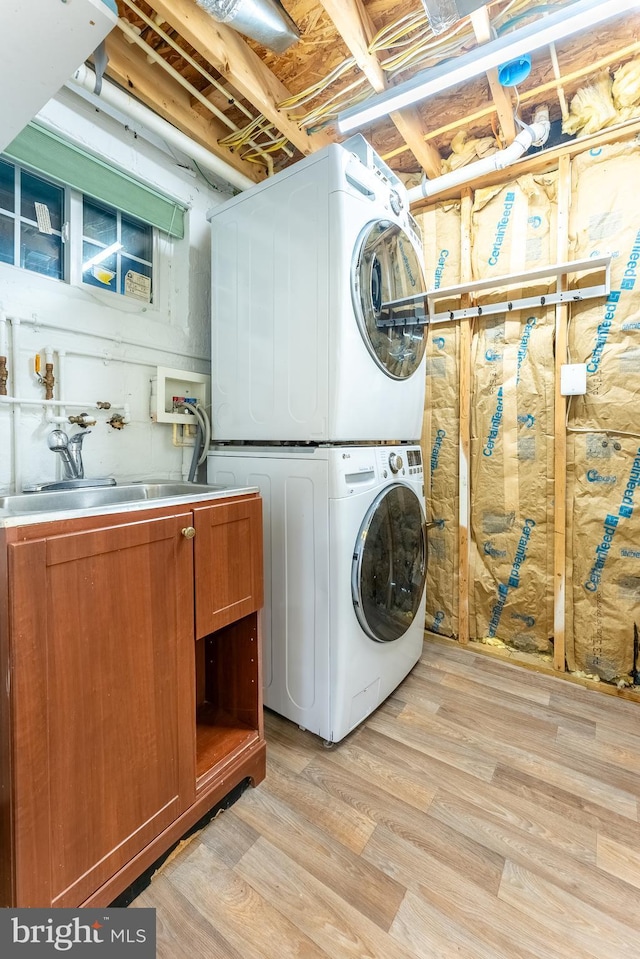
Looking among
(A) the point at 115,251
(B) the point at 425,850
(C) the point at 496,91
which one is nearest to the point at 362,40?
(C) the point at 496,91

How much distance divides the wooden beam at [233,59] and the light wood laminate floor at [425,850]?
103 inches

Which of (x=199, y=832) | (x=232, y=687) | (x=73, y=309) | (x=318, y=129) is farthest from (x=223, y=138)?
(x=199, y=832)

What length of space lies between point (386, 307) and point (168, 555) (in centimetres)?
129

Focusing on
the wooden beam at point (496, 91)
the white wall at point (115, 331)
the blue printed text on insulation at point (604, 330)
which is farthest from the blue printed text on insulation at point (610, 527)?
the white wall at point (115, 331)

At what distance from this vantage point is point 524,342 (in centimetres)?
213

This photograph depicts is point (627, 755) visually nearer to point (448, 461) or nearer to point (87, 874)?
point (448, 461)

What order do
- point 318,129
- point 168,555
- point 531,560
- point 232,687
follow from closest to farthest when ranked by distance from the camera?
point 168,555 < point 232,687 < point 318,129 < point 531,560

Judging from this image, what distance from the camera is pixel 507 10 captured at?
1.39 m

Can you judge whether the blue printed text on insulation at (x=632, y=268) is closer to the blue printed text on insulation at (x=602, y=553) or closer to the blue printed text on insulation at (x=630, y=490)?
the blue printed text on insulation at (x=630, y=490)

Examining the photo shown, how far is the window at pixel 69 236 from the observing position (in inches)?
57.4

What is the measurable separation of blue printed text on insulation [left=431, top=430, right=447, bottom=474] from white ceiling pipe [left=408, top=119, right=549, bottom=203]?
129 centimetres

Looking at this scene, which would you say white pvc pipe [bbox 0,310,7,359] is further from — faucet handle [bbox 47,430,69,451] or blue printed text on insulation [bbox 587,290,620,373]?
blue printed text on insulation [bbox 587,290,620,373]

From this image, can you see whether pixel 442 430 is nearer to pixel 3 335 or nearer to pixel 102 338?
pixel 102 338

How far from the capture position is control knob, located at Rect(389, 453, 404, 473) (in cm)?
171
